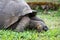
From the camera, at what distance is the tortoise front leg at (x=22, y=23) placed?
16.8ft

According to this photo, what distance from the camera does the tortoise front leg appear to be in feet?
16.8

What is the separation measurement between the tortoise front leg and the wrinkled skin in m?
0.11

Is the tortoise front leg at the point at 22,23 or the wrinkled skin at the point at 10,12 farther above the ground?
the wrinkled skin at the point at 10,12

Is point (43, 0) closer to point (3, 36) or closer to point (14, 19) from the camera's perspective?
point (14, 19)

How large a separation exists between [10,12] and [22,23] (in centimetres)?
36

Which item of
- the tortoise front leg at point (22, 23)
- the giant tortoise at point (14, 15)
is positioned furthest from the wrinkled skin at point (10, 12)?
the tortoise front leg at point (22, 23)

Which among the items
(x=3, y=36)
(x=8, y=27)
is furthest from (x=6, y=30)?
(x=3, y=36)

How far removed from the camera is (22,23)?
5.24 m

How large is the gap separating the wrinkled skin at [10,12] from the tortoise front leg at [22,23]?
114mm

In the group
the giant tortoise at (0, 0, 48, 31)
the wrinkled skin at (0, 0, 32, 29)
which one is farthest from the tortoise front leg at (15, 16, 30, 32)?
the wrinkled skin at (0, 0, 32, 29)

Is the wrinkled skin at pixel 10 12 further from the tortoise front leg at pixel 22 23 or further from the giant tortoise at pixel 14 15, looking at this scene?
the tortoise front leg at pixel 22 23

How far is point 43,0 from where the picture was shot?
10047mm

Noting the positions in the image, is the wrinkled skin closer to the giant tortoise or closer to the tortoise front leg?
the giant tortoise

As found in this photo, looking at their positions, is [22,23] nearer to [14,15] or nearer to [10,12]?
[14,15]
